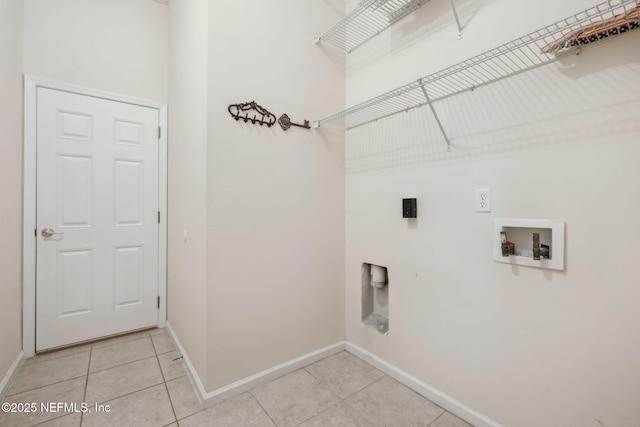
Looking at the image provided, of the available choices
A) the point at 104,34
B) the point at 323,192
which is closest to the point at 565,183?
the point at 323,192

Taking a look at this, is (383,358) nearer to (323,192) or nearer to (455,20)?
(323,192)

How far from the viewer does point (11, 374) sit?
1.69m

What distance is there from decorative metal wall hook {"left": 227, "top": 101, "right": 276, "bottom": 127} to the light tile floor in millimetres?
1650

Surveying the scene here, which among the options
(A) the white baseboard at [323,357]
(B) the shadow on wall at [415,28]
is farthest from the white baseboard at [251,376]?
(B) the shadow on wall at [415,28]

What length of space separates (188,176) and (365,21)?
1.61m

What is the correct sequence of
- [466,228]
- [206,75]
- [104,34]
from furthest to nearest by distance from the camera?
[104,34], [206,75], [466,228]

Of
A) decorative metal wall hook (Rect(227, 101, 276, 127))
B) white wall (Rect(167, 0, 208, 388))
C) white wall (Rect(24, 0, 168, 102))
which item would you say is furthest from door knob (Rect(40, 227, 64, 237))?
decorative metal wall hook (Rect(227, 101, 276, 127))

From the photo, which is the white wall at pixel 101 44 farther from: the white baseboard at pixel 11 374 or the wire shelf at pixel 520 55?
the white baseboard at pixel 11 374

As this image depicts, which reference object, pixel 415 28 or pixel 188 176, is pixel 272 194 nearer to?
pixel 188 176

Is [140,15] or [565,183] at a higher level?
[140,15]

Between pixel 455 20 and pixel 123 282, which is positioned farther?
pixel 123 282

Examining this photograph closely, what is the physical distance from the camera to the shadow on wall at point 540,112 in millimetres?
981

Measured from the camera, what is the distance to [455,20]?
1422mm

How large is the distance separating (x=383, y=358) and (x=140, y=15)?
346 centimetres
